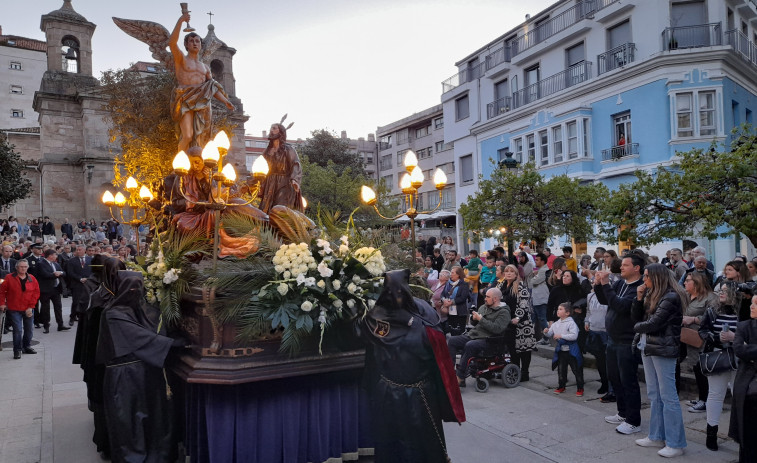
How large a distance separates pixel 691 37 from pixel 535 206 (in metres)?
12.1

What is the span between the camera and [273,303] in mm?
4648

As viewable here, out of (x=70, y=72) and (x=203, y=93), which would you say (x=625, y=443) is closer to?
(x=203, y=93)

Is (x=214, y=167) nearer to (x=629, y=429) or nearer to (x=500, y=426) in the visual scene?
(x=500, y=426)

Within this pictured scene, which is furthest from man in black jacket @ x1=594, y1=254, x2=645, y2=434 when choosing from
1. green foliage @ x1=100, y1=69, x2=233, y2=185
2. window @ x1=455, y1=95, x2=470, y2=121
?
window @ x1=455, y1=95, x2=470, y2=121

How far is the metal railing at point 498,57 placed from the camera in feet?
97.8

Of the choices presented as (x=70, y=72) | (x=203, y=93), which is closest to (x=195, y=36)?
(x=203, y=93)

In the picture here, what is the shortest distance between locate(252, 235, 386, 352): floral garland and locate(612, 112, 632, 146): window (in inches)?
826

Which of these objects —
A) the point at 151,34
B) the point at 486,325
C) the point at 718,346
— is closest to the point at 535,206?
the point at 486,325

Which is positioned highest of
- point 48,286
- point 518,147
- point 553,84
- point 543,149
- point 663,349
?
point 553,84

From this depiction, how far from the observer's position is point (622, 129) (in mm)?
23062

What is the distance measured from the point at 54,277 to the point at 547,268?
11400 mm

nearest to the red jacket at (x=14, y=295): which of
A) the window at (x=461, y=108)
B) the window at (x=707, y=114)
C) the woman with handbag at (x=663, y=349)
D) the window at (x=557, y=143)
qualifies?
the woman with handbag at (x=663, y=349)

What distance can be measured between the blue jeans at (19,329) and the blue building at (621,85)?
58.2 feet

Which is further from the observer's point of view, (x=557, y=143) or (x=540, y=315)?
(x=557, y=143)
